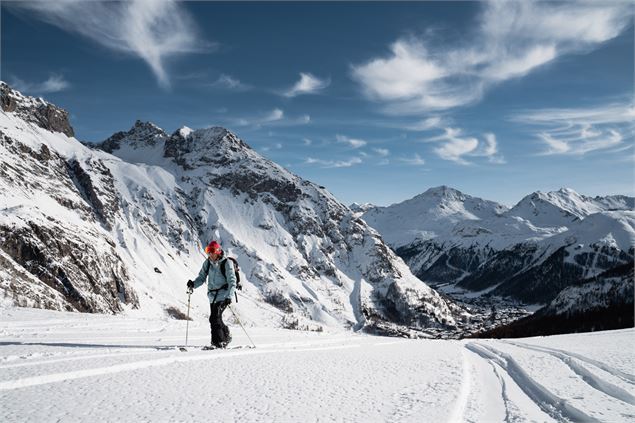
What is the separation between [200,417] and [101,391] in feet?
5.68

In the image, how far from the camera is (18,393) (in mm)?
5617

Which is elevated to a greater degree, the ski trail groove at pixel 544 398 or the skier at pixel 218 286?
the skier at pixel 218 286

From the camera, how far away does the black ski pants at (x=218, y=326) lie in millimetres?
11258

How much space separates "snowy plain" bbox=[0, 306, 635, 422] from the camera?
18.0ft

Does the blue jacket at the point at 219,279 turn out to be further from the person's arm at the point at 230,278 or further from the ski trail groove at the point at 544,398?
the ski trail groove at the point at 544,398

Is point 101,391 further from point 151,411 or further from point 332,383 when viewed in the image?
point 332,383

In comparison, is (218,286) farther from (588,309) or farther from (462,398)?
(588,309)

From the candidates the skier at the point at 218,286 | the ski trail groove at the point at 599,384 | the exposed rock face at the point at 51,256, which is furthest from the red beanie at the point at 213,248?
the exposed rock face at the point at 51,256

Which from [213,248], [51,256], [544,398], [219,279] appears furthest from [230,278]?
[51,256]

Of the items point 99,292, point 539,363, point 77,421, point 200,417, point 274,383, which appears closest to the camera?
point 77,421

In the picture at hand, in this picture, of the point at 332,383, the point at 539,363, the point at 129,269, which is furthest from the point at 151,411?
the point at 129,269

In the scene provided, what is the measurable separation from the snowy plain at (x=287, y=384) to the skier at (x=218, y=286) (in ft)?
3.16

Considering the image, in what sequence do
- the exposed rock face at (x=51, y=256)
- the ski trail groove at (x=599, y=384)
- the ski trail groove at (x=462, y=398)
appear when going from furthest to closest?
the exposed rock face at (x=51, y=256) < the ski trail groove at (x=599, y=384) < the ski trail groove at (x=462, y=398)

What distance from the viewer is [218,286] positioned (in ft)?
39.0
